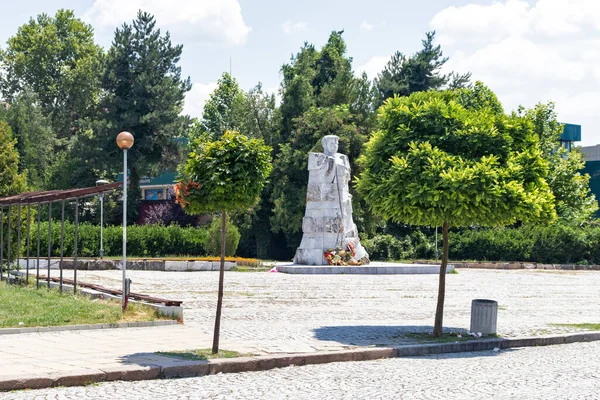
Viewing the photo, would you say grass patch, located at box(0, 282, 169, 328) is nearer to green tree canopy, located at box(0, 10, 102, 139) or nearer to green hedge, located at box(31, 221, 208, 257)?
green hedge, located at box(31, 221, 208, 257)

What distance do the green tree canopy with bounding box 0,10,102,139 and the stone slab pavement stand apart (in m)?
42.3

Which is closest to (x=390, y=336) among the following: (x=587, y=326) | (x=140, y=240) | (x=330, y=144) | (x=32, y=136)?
(x=587, y=326)

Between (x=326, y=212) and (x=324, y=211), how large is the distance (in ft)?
0.32

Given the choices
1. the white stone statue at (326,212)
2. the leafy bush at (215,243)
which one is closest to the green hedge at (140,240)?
the leafy bush at (215,243)

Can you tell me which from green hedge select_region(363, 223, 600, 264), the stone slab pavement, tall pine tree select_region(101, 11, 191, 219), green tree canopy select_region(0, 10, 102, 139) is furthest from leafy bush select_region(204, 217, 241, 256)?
green tree canopy select_region(0, 10, 102, 139)

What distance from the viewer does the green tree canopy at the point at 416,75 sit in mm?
60781

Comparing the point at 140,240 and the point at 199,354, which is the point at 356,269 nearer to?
the point at 140,240

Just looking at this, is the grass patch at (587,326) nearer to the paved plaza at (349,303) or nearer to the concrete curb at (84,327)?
the paved plaza at (349,303)

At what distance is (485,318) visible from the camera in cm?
1468

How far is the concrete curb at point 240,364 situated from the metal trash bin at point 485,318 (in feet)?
1.86

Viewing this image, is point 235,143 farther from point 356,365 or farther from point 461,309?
point 461,309

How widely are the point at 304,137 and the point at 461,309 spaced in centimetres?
2912

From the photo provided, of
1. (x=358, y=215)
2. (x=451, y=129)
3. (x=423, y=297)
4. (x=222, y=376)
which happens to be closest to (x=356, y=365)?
(x=222, y=376)

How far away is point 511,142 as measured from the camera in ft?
49.2
